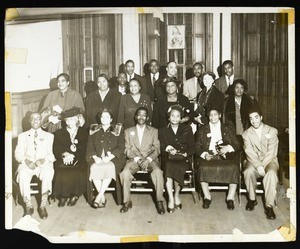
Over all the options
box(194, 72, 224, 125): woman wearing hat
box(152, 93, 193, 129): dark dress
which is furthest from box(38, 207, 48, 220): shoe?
box(194, 72, 224, 125): woman wearing hat

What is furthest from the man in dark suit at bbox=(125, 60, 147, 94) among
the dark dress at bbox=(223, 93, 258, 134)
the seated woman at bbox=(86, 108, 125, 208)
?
the dark dress at bbox=(223, 93, 258, 134)

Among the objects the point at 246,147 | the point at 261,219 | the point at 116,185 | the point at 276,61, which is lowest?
the point at 261,219

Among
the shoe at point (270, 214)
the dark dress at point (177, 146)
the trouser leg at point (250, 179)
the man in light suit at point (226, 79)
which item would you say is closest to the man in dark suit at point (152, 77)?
the dark dress at point (177, 146)

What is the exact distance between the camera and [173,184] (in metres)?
3.27

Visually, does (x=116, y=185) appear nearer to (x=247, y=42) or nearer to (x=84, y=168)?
(x=84, y=168)

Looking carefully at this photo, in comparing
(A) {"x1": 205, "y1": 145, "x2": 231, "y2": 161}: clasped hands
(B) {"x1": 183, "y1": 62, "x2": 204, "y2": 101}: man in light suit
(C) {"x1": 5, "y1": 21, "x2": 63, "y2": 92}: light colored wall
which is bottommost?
(A) {"x1": 205, "y1": 145, "x2": 231, "y2": 161}: clasped hands

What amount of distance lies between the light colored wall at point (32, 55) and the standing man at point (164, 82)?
62 centimetres

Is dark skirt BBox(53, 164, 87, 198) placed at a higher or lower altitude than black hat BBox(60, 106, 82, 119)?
lower

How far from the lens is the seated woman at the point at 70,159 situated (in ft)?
10.7

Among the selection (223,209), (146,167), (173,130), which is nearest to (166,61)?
(173,130)

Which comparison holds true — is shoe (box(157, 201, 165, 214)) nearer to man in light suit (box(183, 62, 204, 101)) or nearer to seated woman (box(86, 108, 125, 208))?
seated woman (box(86, 108, 125, 208))

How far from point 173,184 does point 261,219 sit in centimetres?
59

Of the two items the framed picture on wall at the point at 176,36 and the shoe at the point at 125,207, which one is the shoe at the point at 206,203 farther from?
the framed picture on wall at the point at 176,36

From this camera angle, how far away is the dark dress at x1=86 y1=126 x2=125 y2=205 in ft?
10.7
